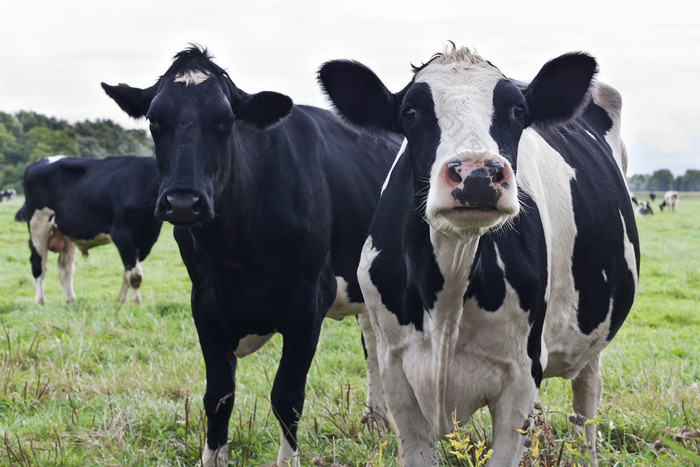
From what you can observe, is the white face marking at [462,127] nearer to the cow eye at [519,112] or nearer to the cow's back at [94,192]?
the cow eye at [519,112]

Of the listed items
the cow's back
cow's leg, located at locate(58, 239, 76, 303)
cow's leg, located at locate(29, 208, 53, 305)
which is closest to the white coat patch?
the cow's back

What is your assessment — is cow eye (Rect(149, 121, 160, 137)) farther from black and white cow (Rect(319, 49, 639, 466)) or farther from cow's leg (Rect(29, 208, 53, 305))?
cow's leg (Rect(29, 208, 53, 305))

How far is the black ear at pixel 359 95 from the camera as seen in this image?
3.22 metres

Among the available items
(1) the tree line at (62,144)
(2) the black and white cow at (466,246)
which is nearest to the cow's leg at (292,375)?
(2) the black and white cow at (466,246)

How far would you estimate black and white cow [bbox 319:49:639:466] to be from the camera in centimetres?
262

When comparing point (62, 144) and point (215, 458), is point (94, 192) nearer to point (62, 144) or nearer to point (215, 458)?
point (215, 458)

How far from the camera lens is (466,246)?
2822mm

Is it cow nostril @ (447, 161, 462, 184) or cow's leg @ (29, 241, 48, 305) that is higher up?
cow nostril @ (447, 161, 462, 184)

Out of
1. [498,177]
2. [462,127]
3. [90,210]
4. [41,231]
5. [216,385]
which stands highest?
[462,127]

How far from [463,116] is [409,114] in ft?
0.98

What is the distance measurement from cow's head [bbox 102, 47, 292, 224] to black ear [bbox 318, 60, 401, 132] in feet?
2.78

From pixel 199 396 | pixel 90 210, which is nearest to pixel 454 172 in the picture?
pixel 199 396

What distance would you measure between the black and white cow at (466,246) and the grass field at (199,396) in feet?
0.82

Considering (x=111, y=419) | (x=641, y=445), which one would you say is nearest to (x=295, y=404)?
(x=111, y=419)
